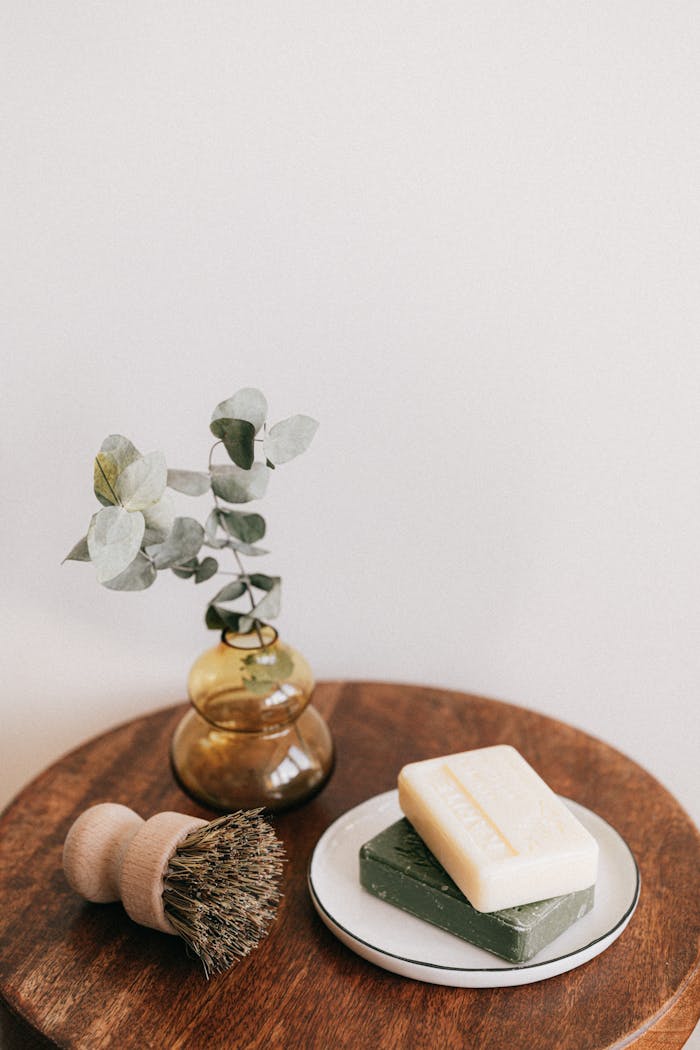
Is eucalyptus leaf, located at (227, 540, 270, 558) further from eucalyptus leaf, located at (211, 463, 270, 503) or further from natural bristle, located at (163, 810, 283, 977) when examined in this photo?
natural bristle, located at (163, 810, 283, 977)

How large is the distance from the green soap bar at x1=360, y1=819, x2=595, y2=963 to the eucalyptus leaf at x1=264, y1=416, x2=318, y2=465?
11.5 inches

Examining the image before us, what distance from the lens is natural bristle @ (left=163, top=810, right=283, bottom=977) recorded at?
2.04 ft

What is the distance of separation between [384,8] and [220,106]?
170 millimetres

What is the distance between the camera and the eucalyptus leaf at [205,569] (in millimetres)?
764

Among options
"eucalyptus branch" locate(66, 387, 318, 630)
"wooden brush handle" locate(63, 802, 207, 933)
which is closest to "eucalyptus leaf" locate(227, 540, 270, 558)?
"eucalyptus branch" locate(66, 387, 318, 630)

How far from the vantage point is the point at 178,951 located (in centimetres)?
65

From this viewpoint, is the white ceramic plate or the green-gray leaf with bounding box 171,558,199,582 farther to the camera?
the green-gray leaf with bounding box 171,558,199,582

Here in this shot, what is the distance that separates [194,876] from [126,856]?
0.19 feet

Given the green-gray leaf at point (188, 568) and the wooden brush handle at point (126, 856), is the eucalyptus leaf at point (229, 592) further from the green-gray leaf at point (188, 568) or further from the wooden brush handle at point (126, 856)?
the wooden brush handle at point (126, 856)

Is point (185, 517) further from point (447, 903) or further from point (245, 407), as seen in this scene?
point (447, 903)

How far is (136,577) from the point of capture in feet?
2.37

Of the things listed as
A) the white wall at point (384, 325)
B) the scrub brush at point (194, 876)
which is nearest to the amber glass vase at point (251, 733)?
the scrub brush at point (194, 876)

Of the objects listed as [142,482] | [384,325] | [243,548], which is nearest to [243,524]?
[243,548]

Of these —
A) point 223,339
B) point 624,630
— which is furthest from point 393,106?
point 624,630
